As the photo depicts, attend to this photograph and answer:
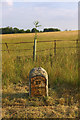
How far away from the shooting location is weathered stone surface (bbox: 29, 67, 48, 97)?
392cm

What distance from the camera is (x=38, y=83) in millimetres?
3939

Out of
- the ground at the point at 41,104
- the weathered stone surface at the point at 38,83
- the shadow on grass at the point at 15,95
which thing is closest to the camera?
the ground at the point at 41,104

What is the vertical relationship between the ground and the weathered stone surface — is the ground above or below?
below

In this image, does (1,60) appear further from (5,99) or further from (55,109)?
(55,109)

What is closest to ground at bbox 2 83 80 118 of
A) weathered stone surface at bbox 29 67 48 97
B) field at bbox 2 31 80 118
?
field at bbox 2 31 80 118

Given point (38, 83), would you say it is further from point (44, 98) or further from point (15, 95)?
point (15, 95)

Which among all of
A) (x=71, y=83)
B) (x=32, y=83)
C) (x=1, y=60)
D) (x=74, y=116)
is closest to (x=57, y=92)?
(x=71, y=83)

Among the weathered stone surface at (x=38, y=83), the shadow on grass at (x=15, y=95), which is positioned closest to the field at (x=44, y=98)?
the shadow on grass at (x=15, y=95)

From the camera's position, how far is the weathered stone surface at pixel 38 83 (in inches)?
154

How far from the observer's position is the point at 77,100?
12.9ft

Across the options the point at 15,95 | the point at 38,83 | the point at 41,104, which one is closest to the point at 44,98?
the point at 41,104

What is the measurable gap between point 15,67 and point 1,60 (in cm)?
56

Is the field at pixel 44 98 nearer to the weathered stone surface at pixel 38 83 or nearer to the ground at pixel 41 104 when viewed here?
the ground at pixel 41 104

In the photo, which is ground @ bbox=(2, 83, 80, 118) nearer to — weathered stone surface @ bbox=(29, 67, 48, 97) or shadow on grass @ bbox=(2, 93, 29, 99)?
shadow on grass @ bbox=(2, 93, 29, 99)
